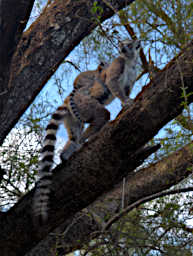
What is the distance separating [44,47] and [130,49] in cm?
144

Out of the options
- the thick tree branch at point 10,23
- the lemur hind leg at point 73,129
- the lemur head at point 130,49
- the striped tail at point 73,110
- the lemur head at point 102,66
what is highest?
the lemur head at point 130,49

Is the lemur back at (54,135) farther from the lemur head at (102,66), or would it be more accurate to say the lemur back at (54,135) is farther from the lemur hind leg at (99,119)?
the lemur hind leg at (99,119)

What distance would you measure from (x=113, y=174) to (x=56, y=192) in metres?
0.68

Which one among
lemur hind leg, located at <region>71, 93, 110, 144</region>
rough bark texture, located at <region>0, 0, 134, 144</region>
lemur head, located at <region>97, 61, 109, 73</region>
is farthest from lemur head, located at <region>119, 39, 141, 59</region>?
lemur hind leg, located at <region>71, 93, 110, 144</region>

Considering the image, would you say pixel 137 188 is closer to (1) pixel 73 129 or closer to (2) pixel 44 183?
(1) pixel 73 129

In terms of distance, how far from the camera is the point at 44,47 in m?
5.07

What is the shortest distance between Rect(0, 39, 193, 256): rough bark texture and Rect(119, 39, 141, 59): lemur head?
2087 millimetres

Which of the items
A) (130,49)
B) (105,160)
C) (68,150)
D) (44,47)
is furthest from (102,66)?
(105,160)

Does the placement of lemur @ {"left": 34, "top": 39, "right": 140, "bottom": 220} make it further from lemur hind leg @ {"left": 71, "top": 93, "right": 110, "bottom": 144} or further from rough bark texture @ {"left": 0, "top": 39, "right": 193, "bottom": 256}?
rough bark texture @ {"left": 0, "top": 39, "right": 193, "bottom": 256}

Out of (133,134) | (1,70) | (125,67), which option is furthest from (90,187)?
(125,67)

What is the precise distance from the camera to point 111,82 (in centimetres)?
502

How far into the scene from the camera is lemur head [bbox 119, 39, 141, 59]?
5445 mm

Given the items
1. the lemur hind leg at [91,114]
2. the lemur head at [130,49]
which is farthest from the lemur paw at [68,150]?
the lemur head at [130,49]

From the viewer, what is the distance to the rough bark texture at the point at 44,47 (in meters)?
4.93
